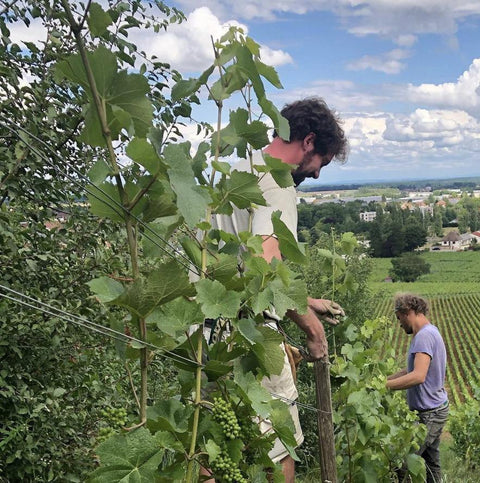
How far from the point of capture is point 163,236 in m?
1.31

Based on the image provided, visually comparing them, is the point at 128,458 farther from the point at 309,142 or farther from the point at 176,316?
the point at 309,142

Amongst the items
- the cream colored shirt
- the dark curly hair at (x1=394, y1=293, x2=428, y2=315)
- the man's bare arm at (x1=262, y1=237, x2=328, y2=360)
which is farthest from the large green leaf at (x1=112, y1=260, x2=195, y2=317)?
the dark curly hair at (x1=394, y1=293, x2=428, y2=315)

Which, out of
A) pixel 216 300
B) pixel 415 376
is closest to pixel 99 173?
pixel 216 300

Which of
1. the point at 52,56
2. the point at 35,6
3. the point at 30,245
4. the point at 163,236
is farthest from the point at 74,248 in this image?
the point at 163,236

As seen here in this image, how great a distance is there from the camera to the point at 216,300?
1.20m

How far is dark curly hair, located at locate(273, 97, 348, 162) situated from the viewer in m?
Result: 2.52

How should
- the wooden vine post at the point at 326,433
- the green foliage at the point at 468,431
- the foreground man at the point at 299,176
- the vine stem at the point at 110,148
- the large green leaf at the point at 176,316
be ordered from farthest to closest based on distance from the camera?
the green foliage at the point at 468,431 → the wooden vine post at the point at 326,433 → the foreground man at the point at 299,176 → the large green leaf at the point at 176,316 → the vine stem at the point at 110,148

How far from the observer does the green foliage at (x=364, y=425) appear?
308 centimetres

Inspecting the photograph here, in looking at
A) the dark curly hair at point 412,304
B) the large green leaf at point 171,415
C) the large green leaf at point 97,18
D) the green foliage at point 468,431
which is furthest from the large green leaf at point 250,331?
the green foliage at point 468,431

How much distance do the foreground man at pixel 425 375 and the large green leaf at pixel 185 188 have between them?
3.70 metres

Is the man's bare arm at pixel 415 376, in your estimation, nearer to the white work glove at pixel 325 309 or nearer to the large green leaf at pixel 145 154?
the white work glove at pixel 325 309

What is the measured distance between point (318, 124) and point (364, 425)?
5.66ft

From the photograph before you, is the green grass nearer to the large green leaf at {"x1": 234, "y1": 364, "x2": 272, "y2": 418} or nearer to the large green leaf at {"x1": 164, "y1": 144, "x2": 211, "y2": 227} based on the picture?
Result: the large green leaf at {"x1": 234, "y1": 364, "x2": 272, "y2": 418}

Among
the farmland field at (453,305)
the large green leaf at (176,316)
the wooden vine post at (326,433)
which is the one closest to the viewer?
the large green leaf at (176,316)
